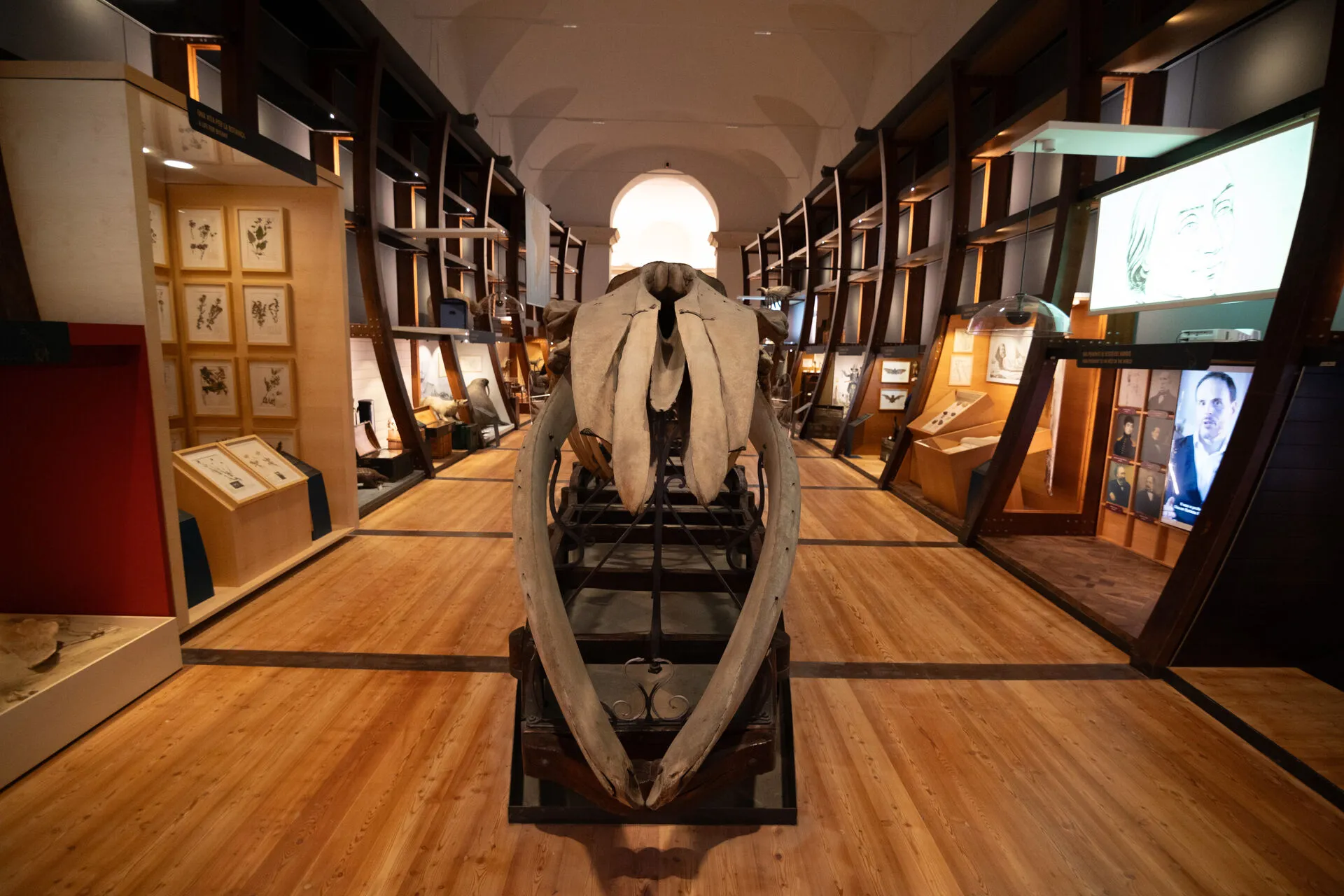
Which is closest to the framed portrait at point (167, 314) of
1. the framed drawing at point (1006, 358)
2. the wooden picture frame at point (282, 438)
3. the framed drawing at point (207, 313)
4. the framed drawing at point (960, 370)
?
the framed drawing at point (207, 313)

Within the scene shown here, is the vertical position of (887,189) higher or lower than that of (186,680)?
higher

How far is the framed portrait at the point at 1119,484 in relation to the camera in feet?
16.6

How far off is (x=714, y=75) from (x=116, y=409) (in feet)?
44.1

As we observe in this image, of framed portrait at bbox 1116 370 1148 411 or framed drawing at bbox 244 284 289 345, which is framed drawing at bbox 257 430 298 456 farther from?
framed portrait at bbox 1116 370 1148 411

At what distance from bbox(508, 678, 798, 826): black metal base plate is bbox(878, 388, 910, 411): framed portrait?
7.68 metres

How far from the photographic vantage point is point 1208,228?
348 cm

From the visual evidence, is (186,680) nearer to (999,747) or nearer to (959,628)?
(999,747)

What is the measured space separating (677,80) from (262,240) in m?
11.5

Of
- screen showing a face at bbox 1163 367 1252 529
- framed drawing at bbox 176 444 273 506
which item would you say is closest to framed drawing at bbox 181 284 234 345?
framed drawing at bbox 176 444 273 506

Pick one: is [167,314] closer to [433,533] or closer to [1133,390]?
[433,533]

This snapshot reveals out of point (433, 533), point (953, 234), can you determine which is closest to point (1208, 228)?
point (953, 234)

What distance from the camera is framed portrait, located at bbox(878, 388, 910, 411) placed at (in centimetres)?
927

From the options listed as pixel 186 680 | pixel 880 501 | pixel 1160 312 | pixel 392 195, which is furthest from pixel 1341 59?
pixel 392 195

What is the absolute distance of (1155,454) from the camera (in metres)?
4.77
